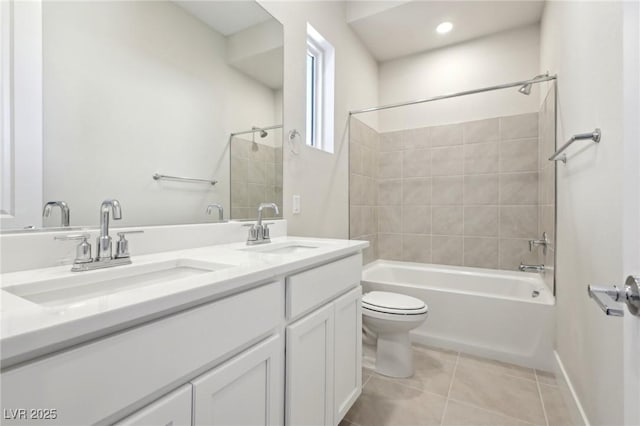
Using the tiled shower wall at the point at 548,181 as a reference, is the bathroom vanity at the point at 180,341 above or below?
below

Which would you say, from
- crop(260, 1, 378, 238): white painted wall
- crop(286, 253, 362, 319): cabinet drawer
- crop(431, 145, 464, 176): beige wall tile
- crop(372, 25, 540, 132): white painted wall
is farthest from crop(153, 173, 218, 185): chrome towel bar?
crop(431, 145, 464, 176): beige wall tile

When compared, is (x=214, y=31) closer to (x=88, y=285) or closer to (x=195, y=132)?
(x=195, y=132)

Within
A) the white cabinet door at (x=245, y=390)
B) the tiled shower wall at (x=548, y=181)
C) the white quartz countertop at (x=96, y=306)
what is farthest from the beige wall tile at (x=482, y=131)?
the white cabinet door at (x=245, y=390)

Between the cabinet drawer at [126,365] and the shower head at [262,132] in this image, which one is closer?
the cabinet drawer at [126,365]

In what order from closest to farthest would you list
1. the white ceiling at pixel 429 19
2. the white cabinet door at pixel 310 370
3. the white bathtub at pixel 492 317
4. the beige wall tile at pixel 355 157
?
the white cabinet door at pixel 310 370, the white bathtub at pixel 492 317, the white ceiling at pixel 429 19, the beige wall tile at pixel 355 157

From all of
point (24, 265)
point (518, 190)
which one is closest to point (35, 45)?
point (24, 265)

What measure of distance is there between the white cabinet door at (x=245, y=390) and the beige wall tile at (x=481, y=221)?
2402mm

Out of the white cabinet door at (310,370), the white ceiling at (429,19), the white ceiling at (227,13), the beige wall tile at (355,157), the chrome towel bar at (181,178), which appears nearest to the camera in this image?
the white cabinet door at (310,370)

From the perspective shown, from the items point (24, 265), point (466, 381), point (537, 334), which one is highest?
point (24, 265)

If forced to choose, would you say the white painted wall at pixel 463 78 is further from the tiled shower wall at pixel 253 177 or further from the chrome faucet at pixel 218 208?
the chrome faucet at pixel 218 208

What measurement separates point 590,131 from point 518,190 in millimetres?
1474

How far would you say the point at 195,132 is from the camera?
4.21ft

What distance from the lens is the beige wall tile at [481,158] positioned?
8.74 ft

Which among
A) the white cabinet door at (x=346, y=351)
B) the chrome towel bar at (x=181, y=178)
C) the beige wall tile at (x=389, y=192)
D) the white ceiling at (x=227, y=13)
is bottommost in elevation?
the white cabinet door at (x=346, y=351)
